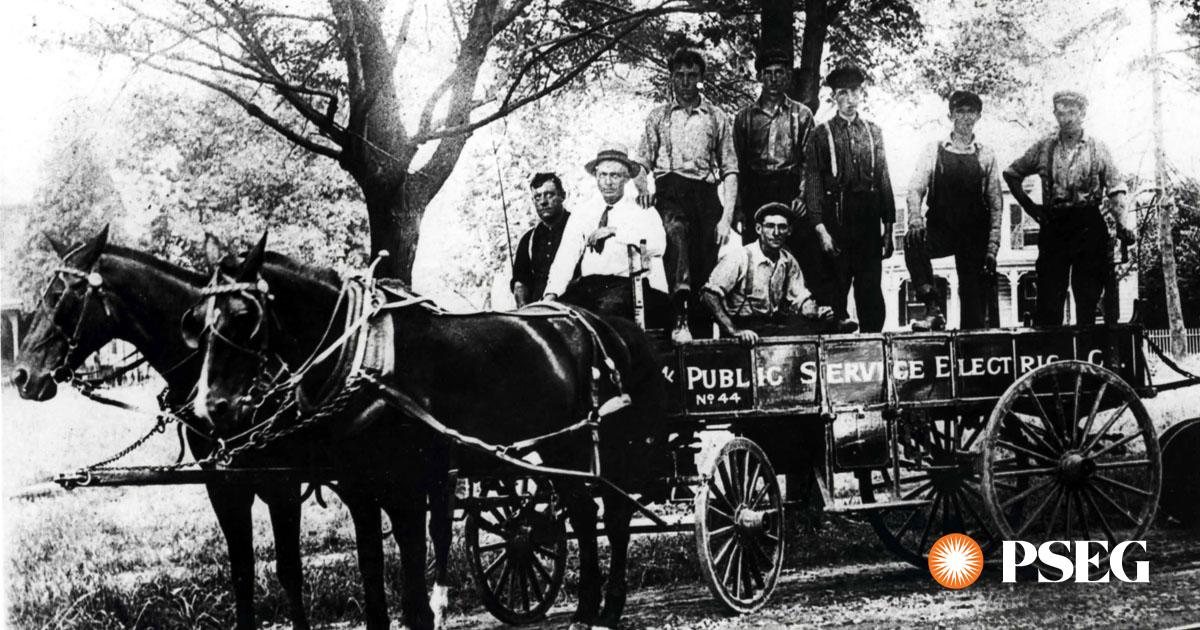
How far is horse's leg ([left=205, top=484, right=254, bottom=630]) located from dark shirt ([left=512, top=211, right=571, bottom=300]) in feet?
6.17

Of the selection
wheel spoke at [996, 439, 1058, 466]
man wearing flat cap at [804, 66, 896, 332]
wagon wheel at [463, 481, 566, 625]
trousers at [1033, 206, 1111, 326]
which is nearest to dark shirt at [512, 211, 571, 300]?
wagon wheel at [463, 481, 566, 625]

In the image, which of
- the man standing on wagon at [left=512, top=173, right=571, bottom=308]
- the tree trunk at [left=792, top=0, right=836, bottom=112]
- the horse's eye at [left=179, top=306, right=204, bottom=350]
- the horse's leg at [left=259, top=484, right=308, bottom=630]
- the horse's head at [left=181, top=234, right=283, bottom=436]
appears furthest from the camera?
the tree trunk at [left=792, top=0, right=836, bottom=112]

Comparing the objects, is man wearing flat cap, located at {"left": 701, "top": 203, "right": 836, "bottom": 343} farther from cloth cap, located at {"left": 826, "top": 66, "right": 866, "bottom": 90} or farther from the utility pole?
the utility pole

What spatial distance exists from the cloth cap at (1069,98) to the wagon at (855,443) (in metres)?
1.36

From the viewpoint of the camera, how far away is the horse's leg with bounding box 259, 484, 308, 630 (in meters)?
5.05

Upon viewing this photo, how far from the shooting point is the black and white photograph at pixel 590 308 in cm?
489

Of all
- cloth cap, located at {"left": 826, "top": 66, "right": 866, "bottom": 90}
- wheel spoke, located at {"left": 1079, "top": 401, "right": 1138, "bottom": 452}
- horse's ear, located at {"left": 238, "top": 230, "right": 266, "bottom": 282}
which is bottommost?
wheel spoke, located at {"left": 1079, "top": 401, "right": 1138, "bottom": 452}

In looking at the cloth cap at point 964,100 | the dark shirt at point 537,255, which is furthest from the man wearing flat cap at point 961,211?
the dark shirt at point 537,255

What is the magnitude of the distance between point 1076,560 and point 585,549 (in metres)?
2.84

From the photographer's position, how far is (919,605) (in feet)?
20.7

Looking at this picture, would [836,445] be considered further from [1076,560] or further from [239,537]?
[239,537]

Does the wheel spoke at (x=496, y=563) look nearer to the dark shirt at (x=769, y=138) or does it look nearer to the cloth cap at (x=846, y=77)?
the dark shirt at (x=769, y=138)

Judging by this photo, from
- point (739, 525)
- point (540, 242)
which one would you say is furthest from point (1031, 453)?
point (540, 242)

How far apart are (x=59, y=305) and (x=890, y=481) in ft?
14.6
